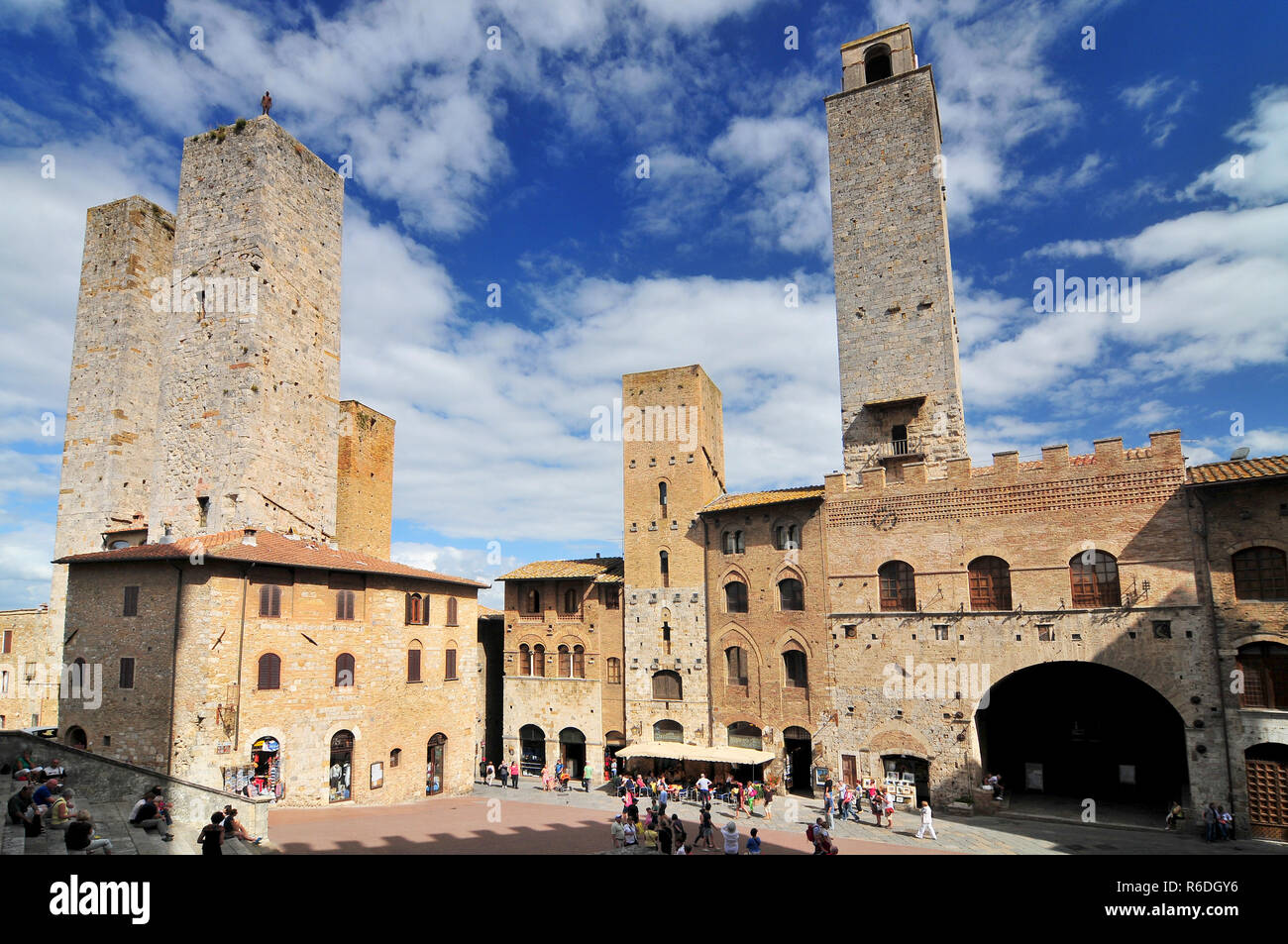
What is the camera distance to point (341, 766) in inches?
1000

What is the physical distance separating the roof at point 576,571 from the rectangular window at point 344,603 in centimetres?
1126

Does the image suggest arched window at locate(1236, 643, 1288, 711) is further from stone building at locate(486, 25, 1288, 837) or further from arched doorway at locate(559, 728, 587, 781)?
arched doorway at locate(559, 728, 587, 781)

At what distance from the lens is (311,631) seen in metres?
25.1

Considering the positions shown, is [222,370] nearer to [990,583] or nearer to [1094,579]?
[990,583]

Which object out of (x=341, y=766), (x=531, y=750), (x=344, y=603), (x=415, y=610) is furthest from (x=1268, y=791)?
(x=344, y=603)

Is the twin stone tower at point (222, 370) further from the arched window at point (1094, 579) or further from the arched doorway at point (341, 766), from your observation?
the arched window at point (1094, 579)

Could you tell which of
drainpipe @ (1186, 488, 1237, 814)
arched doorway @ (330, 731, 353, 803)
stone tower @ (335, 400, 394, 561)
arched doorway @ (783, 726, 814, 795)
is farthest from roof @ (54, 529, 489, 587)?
drainpipe @ (1186, 488, 1237, 814)

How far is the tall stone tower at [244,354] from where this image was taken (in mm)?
27688

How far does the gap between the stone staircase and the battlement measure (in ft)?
77.1

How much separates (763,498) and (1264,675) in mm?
17797

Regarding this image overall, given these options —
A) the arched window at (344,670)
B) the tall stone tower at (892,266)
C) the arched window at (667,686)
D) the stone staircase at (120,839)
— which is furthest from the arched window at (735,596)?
the stone staircase at (120,839)
